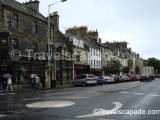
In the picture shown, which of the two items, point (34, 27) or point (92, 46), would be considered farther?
point (92, 46)

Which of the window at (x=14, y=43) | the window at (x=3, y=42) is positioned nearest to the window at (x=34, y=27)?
the window at (x=14, y=43)

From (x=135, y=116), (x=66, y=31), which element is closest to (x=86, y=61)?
(x=66, y=31)

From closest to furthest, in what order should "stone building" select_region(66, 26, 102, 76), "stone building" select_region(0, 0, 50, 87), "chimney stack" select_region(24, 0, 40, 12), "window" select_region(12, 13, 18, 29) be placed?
"stone building" select_region(0, 0, 50, 87), "window" select_region(12, 13, 18, 29), "chimney stack" select_region(24, 0, 40, 12), "stone building" select_region(66, 26, 102, 76)

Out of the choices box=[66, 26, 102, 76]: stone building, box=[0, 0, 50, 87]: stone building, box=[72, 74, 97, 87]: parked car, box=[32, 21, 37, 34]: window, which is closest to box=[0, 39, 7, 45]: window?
box=[0, 0, 50, 87]: stone building

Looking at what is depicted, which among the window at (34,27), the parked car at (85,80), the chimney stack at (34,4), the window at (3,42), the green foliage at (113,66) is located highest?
the chimney stack at (34,4)

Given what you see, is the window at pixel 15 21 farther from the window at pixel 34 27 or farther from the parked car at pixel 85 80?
the parked car at pixel 85 80

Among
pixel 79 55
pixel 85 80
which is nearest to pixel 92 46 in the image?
pixel 79 55

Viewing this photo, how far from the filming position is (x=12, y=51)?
3334cm

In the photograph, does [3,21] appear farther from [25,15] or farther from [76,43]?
[76,43]

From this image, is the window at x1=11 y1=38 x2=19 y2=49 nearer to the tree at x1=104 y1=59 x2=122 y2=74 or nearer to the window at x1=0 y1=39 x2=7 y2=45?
the window at x1=0 y1=39 x2=7 y2=45

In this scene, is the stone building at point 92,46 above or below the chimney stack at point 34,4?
below

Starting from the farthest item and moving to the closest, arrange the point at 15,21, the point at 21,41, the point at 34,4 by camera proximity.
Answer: the point at 34,4 < the point at 21,41 < the point at 15,21

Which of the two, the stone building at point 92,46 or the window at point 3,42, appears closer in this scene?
the window at point 3,42

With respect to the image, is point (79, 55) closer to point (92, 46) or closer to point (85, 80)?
point (92, 46)
